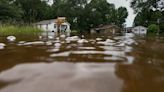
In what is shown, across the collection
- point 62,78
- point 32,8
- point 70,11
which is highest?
point 32,8

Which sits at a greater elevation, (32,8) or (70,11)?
(32,8)

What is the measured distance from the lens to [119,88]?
129 cm

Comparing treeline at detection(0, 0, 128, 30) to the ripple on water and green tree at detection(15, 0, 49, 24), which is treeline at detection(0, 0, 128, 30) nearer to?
green tree at detection(15, 0, 49, 24)

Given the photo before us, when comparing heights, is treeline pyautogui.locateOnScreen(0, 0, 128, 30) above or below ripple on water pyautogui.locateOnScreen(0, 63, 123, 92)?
above

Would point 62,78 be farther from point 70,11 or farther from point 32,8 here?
point 32,8

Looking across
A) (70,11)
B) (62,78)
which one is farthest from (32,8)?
(62,78)

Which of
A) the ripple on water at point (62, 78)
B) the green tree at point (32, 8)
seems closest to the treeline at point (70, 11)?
the green tree at point (32, 8)

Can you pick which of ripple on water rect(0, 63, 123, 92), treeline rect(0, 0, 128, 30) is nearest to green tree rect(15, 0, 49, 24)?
treeline rect(0, 0, 128, 30)

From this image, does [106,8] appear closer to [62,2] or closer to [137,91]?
[62,2]

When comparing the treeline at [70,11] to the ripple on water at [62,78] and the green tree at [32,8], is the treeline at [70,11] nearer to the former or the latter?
the green tree at [32,8]

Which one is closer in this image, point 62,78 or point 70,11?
point 62,78

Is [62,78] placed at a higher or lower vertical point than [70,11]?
lower

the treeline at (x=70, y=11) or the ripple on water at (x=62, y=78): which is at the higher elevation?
the treeline at (x=70, y=11)

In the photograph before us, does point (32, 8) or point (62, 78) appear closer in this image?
point (62, 78)
